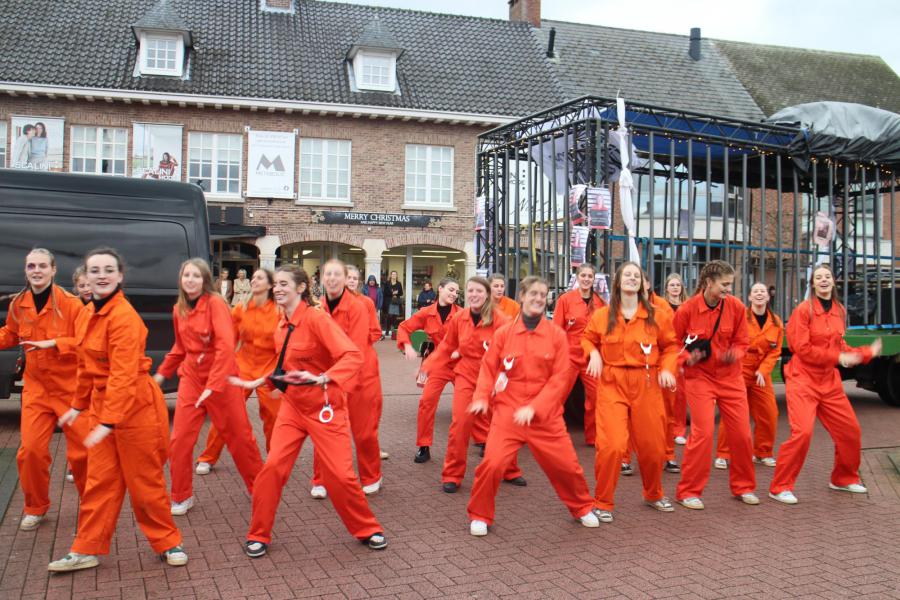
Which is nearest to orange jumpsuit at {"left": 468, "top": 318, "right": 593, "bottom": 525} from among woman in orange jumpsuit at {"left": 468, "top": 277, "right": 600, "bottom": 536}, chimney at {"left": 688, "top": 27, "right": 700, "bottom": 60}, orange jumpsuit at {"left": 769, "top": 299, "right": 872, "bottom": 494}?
woman in orange jumpsuit at {"left": 468, "top": 277, "right": 600, "bottom": 536}

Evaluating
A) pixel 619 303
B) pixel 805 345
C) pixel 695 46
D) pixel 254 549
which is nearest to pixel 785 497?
pixel 805 345

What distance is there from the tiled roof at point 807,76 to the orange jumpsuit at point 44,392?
25.8m

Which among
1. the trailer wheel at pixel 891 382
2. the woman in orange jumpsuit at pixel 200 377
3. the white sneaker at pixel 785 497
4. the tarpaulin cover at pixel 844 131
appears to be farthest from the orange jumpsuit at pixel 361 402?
the trailer wheel at pixel 891 382

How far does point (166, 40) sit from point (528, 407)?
19.6 metres

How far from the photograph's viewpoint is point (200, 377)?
5.64 m

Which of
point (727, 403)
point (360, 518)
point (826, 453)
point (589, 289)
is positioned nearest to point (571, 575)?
point (360, 518)

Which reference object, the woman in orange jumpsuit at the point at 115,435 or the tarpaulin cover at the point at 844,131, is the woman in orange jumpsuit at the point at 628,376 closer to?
the woman in orange jumpsuit at the point at 115,435

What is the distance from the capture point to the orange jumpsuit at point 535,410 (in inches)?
206

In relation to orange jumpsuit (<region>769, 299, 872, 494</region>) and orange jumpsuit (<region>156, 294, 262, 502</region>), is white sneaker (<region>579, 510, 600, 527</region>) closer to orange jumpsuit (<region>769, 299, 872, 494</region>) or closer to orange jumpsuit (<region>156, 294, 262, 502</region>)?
orange jumpsuit (<region>769, 299, 872, 494</region>)

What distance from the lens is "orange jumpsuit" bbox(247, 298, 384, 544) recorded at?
4703 mm

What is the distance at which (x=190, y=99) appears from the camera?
20.7 meters

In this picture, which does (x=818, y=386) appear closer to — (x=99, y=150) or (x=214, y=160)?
(x=214, y=160)

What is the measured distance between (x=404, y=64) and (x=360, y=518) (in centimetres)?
2040

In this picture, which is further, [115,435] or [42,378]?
[42,378]
